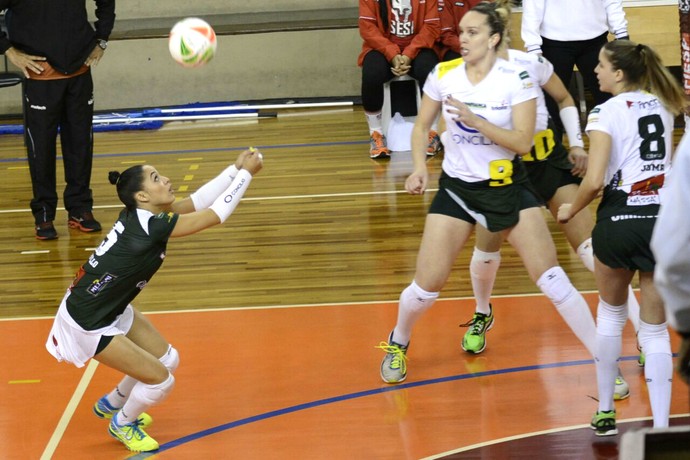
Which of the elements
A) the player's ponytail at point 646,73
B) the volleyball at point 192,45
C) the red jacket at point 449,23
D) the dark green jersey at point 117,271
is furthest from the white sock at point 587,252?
the red jacket at point 449,23

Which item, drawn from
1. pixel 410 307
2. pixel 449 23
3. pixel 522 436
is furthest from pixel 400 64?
pixel 522 436

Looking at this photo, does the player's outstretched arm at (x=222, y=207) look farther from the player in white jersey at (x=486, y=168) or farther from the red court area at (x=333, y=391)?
the red court area at (x=333, y=391)

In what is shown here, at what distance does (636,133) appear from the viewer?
387 centimetres

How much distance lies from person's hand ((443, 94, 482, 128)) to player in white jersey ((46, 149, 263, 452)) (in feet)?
3.04

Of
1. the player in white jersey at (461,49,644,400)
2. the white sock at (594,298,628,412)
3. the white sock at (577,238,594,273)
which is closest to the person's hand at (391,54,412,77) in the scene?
the player in white jersey at (461,49,644,400)

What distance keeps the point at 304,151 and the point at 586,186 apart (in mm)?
5544

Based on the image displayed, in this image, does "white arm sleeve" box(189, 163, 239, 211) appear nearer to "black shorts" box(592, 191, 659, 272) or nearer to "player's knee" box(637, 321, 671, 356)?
"black shorts" box(592, 191, 659, 272)

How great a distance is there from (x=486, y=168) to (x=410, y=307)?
0.69 m

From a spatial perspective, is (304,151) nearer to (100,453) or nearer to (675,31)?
(675,31)

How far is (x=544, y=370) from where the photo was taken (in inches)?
188

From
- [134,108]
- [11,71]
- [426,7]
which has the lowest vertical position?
[134,108]

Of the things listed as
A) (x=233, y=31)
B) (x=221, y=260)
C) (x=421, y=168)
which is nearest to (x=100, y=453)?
(x=421, y=168)

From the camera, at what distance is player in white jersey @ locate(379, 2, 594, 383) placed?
4320mm

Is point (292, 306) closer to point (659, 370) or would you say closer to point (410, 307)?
point (410, 307)
